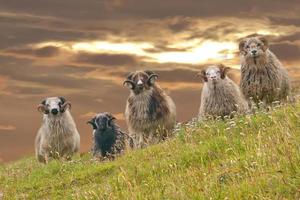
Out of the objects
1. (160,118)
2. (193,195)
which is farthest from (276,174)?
(160,118)

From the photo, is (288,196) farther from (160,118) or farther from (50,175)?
(160,118)

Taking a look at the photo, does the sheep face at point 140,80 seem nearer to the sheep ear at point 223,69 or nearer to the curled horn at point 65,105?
the sheep ear at point 223,69

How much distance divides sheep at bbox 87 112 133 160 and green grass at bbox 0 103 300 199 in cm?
320

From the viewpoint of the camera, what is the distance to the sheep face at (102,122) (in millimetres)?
22938

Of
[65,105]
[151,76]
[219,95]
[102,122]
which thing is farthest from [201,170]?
[65,105]

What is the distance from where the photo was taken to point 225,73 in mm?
21375

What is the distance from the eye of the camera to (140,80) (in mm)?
22797

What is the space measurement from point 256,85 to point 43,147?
9.17m

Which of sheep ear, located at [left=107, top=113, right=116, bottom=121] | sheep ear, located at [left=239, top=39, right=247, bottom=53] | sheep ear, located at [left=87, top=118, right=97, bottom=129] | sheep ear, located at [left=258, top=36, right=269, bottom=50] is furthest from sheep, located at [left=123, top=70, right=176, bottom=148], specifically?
sheep ear, located at [left=258, top=36, right=269, bottom=50]

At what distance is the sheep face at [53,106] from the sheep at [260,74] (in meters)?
7.90

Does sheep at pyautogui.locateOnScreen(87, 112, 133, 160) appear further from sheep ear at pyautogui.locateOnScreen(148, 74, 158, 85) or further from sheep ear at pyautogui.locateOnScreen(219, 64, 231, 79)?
sheep ear at pyautogui.locateOnScreen(219, 64, 231, 79)

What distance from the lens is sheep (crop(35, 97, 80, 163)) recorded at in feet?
81.4

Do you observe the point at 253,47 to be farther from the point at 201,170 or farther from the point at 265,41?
the point at 201,170

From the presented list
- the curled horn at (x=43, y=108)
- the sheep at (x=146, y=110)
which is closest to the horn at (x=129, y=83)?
the sheep at (x=146, y=110)
